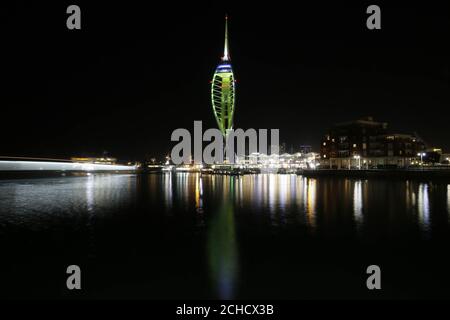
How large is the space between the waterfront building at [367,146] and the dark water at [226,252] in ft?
209

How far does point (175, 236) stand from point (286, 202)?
12176 millimetres

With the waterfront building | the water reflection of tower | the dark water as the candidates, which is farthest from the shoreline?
the water reflection of tower

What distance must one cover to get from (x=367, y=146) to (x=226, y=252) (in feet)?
257

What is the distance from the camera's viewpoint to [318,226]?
15.9 meters

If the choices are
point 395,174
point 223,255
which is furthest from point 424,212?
point 395,174

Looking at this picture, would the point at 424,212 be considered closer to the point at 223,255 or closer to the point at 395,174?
the point at 223,255

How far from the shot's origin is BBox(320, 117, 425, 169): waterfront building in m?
78.5

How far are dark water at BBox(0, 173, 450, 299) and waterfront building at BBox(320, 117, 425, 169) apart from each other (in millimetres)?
63566

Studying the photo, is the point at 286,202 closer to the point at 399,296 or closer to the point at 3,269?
the point at 399,296

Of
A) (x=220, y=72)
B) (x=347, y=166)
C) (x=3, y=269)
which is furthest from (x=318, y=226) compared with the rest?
(x=220, y=72)

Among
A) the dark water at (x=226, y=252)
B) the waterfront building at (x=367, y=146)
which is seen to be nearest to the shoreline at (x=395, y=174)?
the waterfront building at (x=367, y=146)

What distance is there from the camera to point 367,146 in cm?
8256

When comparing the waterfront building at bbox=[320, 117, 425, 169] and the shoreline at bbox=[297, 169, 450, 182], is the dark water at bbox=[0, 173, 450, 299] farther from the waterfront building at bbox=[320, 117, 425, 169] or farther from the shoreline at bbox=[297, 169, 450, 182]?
the waterfront building at bbox=[320, 117, 425, 169]

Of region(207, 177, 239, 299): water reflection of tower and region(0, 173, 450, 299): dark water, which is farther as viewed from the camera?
region(207, 177, 239, 299): water reflection of tower
